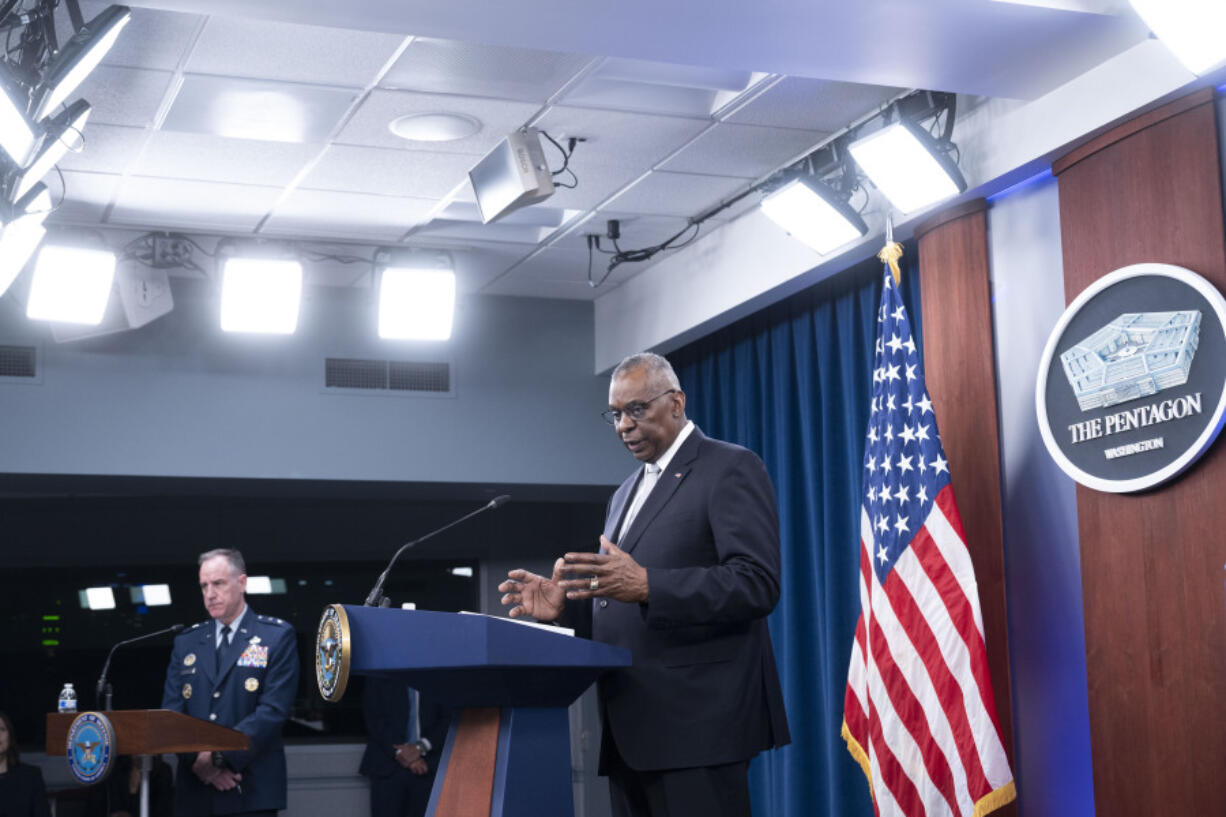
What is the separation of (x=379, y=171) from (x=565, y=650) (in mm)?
3186

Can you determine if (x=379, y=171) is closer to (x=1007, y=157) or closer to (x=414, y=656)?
(x=1007, y=157)

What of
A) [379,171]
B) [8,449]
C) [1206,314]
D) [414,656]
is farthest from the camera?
[8,449]

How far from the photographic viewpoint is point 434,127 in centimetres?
477

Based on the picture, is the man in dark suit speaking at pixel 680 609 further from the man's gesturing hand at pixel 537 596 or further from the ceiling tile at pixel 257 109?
the ceiling tile at pixel 257 109

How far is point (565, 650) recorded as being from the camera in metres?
2.43

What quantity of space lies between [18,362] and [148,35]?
2.59 m

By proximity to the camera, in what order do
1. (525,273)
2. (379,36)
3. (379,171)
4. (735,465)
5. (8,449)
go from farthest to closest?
(525,273) < (8,449) < (379,171) < (379,36) < (735,465)

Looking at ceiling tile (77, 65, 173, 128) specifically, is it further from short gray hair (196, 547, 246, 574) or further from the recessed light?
short gray hair (196, 547, 246, 574)

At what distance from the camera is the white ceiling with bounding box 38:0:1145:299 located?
3.45 metres

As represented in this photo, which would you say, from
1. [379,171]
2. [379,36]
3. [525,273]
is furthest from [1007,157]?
[525,273]

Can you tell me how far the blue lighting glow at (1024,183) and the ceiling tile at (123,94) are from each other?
265cm

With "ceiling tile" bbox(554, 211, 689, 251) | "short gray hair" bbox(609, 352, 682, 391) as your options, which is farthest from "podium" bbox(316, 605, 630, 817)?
"ceiling tile" bbox(554, 211, 689, 251)

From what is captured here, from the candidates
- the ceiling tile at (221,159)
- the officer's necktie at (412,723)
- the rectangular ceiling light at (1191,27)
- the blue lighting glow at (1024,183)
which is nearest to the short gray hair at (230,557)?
the ceiling tile at (221,159)

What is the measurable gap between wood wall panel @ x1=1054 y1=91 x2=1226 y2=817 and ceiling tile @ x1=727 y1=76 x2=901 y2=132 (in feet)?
2.81
